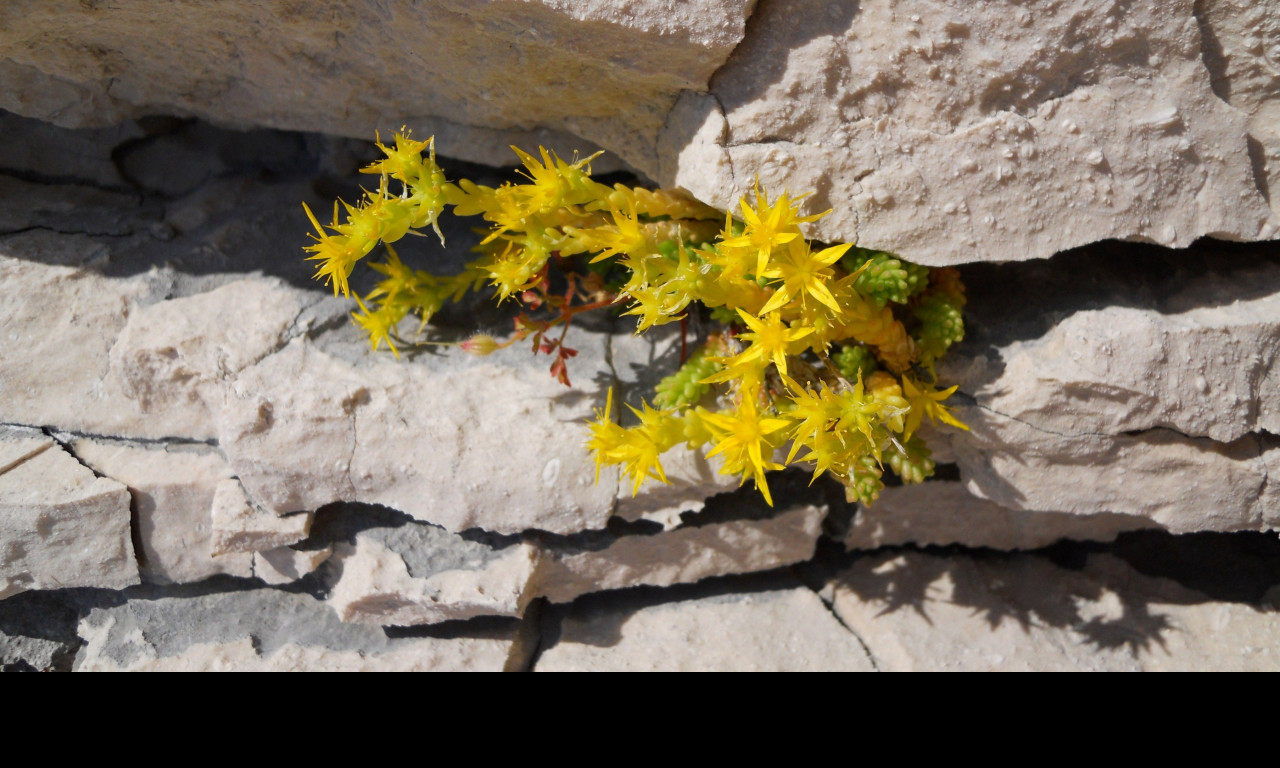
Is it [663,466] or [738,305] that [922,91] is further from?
[663,466]

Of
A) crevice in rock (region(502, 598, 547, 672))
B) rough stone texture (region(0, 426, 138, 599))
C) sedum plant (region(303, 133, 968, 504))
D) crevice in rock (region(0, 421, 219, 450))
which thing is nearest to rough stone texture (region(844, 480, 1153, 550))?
sedum plant (region(303, 133, 968, 504))

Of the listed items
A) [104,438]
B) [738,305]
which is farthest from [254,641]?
[738,305]

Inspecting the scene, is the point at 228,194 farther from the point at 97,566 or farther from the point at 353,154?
the point at 97,566

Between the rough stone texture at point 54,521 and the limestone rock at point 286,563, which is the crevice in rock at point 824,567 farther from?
the rough stone texture at point 54,521

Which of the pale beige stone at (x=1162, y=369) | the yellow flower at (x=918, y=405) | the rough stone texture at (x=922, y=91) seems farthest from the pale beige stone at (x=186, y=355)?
the pale beige stone at (x=1162, y=369)

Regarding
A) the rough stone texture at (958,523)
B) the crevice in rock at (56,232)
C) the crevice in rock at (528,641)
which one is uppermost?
the rough stone texture at (958,523)

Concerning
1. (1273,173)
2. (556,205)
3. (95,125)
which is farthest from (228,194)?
(1273,173)
